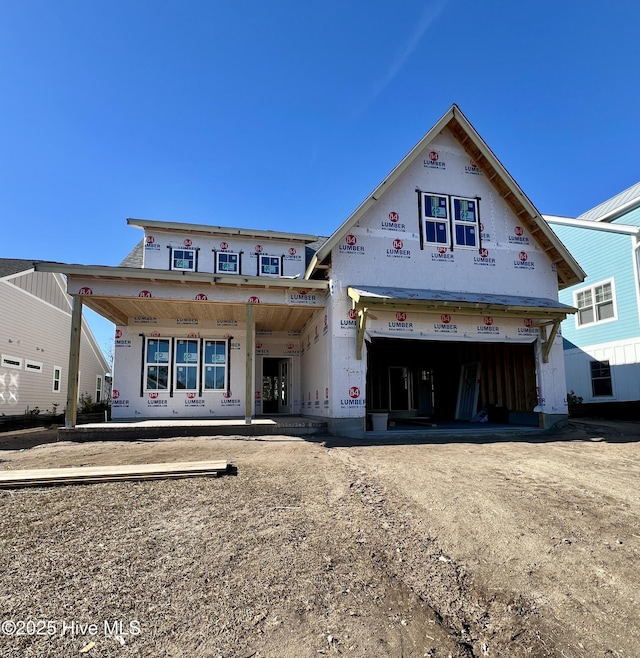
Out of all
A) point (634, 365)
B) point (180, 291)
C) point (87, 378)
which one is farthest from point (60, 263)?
point (634, 365)

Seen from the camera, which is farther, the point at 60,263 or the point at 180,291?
the point at 180,291

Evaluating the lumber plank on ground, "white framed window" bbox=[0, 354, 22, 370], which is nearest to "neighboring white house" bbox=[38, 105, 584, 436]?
the lumber plank on ground

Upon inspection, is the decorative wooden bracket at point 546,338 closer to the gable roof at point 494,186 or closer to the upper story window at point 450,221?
the gable roof at point 494,186

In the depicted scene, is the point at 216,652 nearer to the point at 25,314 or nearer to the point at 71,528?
the point at 71,528

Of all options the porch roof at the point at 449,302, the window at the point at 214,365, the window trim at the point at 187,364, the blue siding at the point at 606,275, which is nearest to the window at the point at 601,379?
the blue siding at the point at 606,275

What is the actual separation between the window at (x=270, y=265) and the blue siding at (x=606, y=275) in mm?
12140

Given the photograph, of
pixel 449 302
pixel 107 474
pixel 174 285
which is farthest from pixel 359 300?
pixel 107 474

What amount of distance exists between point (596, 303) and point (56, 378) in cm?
2453

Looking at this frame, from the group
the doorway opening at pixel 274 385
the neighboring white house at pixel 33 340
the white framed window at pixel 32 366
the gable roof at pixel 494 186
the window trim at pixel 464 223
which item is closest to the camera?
the gable roof at pixel 494 186

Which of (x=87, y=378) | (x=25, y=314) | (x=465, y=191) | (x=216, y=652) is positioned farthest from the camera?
(x=87, y=378)

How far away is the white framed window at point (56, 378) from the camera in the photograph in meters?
20.6

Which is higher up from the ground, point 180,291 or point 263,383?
point 180,291

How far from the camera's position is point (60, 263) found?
9.59 m

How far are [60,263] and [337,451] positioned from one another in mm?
7506
